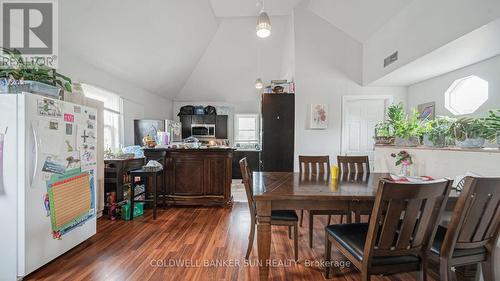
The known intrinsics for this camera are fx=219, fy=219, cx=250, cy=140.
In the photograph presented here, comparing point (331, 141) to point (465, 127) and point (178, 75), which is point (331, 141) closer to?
point (465, 127)

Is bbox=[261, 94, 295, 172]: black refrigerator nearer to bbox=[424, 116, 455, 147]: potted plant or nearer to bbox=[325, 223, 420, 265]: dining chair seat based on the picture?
bbox=[424, 116, 455, 147]: potted plant

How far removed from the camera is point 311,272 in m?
1.93

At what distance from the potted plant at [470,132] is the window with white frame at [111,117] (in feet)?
15.3

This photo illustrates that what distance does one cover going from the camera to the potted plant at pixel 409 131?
2.46 m

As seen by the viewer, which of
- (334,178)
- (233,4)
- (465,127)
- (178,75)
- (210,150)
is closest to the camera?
(465,127)

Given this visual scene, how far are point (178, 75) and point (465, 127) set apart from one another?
5585 millimetres

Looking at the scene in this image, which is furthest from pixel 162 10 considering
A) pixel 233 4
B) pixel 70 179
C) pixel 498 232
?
pixel 498 232

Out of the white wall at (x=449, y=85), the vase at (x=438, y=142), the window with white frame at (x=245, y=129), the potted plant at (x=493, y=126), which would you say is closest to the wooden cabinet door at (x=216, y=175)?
the vase at (x=438, y=142)

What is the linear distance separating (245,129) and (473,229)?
598 cm

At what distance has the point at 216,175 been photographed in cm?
366

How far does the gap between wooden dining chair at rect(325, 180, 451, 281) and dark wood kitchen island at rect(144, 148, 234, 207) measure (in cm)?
253

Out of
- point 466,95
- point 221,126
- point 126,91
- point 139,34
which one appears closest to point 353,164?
point 466,95

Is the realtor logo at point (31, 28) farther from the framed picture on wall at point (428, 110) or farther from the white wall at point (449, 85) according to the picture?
the framed picture on wall at point (428, 110)

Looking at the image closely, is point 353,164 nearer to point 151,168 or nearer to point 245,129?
point 151,168
